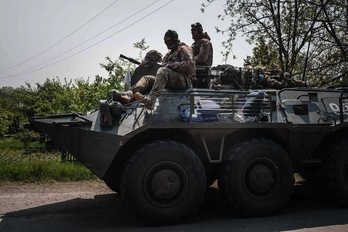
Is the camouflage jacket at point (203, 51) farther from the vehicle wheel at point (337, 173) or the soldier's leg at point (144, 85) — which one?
the vehicle wheel at point (337, 173)

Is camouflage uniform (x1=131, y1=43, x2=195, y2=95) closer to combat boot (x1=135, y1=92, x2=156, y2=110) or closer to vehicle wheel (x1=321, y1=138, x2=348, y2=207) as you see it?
combat boot (x1=135, y1=92, x2=156, y2=110)

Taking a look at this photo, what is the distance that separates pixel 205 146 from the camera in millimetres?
5824

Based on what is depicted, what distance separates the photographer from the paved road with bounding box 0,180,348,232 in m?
5.43

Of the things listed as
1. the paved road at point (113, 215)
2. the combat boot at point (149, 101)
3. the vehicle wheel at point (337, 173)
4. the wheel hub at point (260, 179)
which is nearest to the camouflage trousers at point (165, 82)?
the combat boot at point (149, 101)

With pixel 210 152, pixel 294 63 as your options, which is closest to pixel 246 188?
pixel 210 152

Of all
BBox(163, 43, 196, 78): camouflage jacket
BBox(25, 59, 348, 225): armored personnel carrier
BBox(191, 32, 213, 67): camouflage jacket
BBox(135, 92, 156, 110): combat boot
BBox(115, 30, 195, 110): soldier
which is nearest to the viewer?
BBox(25, 59, 348, 225): armored personnel carrier

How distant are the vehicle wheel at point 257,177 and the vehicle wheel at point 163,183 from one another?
1.57ft

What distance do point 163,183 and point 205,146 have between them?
33.1 inches

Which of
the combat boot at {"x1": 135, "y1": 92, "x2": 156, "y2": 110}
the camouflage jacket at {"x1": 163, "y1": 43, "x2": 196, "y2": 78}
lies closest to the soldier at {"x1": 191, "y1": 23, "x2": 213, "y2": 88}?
the camouflage jacket at {"x1": 163, "y1": 43, "x2": 196, "y2": 78}

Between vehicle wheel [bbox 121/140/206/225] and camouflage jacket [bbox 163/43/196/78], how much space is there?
148 cm

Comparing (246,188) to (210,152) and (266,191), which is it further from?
(210,152)

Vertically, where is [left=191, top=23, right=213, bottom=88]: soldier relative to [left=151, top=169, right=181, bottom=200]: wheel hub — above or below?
above

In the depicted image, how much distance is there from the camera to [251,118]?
612 centimetres

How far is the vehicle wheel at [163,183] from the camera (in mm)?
5301
